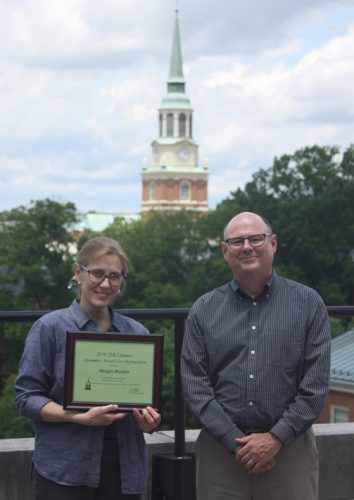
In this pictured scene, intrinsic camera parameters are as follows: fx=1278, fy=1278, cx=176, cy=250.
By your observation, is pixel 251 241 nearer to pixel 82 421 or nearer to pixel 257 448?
pixel 257 448

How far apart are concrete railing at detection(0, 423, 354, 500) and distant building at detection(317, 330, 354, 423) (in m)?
0.18

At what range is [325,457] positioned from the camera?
757 centimetres

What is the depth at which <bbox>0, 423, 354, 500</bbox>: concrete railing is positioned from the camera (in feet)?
22.5

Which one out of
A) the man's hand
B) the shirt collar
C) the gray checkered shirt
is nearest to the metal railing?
the shirt collar

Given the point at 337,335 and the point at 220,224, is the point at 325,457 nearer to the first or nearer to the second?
the point at 337,335

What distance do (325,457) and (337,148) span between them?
70052 mm

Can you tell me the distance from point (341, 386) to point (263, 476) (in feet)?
14.9

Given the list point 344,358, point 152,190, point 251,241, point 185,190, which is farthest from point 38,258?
point 152,190

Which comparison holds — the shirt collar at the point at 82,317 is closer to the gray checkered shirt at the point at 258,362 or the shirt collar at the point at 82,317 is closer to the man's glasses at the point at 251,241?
the gray checkered shirt at the point at 258,362

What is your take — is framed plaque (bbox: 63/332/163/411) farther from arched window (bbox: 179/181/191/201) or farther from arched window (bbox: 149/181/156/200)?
arched window (bbox: 149/181/156/200)

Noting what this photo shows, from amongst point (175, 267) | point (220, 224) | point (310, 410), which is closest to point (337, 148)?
point (220, 224)

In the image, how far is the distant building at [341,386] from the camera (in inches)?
337

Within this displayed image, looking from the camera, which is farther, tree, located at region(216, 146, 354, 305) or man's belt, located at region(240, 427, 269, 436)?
tree, located at region(216, 146, 354, 305)

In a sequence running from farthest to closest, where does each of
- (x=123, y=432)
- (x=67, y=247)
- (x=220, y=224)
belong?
1. (x=220, y=224)
2. (x=67, y=247)
3. (x=123, y=432)
